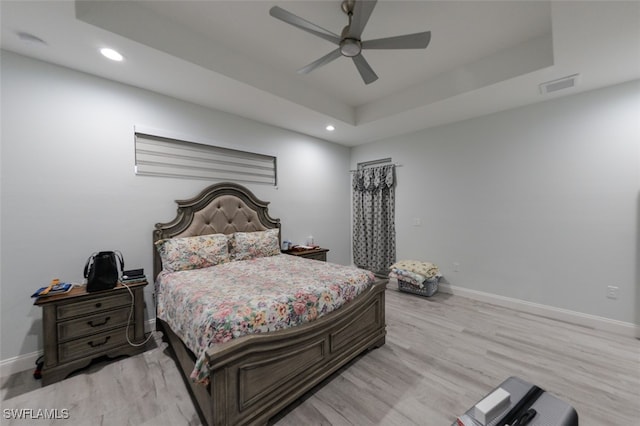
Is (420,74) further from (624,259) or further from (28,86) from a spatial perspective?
(28,86)

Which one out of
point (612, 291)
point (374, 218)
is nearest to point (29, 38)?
point (374, 218)

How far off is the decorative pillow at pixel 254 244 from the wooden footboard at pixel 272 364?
3.77 feet

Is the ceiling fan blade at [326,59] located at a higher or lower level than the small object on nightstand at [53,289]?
higher

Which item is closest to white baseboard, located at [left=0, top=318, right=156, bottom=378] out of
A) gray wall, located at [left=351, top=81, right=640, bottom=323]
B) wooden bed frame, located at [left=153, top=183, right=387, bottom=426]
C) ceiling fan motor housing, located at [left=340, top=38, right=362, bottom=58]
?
wooden bed frame, located at [left=153, top=183, right=387, bottom=426]

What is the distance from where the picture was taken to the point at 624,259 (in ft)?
8.55

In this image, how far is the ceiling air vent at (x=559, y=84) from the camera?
2.51 metres

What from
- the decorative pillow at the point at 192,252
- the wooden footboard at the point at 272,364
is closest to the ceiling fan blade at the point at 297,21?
the wooden footboard at the point at 272,364

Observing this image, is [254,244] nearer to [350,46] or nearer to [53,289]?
[53,289]

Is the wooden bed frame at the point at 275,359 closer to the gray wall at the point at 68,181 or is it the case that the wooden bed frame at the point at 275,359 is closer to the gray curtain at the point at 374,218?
the gray wall at the point at 68,181

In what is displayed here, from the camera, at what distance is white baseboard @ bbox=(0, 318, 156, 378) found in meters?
1.99

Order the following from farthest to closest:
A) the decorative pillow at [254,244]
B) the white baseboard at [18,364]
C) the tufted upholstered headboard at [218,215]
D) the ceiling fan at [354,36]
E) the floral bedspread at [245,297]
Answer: the decorative pillow at [254,244]
the tufted upholstered headboard at [218,215]
the white baseboard at [18,364]
the ceiling fan at [354,36]
the floral bedspread at [245,297]

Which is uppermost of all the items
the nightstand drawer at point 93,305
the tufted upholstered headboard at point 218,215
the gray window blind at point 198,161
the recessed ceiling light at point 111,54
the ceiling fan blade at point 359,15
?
the recessed ceiling light at point 111,54

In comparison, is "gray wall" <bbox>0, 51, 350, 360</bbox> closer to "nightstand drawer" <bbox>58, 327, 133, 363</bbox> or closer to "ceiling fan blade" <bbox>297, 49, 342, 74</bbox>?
"nightstand drawer" <bbox>58, 327, 133, 363</bbox>

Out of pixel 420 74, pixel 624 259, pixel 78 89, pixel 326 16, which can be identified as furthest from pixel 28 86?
pixel 624 259
